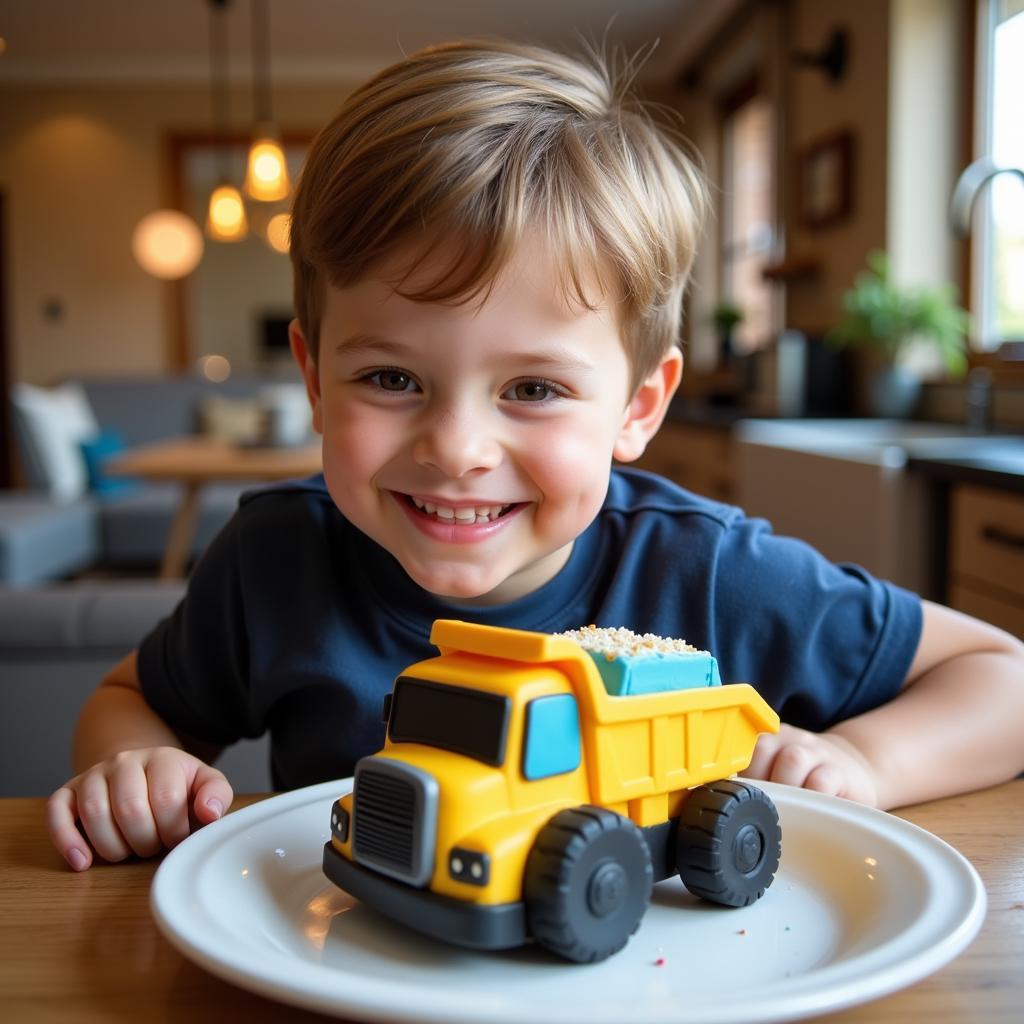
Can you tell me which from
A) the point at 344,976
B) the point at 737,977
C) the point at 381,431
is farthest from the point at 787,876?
the point at 381,431

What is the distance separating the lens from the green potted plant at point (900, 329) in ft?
12.2

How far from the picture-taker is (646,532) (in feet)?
3.27

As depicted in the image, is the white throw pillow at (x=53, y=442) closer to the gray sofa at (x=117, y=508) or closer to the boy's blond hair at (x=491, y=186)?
the gray sofa at (x=117, y=508)

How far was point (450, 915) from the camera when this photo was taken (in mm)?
443

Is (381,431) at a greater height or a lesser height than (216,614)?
greater

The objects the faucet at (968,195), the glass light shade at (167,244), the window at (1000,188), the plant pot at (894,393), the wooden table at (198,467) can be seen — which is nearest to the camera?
the faucet at (968,195)

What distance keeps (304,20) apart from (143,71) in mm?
1807

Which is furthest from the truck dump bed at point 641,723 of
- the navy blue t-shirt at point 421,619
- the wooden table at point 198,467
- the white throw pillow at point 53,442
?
the white throw pillow at point 53,442

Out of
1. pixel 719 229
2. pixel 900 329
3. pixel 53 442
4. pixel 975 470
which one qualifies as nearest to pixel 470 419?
pixel 975 470

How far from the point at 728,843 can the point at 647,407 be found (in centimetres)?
52

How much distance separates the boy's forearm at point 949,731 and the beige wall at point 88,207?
337 inches

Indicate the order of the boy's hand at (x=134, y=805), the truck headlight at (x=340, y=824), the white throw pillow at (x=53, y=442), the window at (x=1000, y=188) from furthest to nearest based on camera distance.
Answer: the white throw pillow at (x=53, y=442) → the window at (x=1000, y=188) → the boy's hand at (x=134, y=805) → the truck headlight at (x=340, y=824)

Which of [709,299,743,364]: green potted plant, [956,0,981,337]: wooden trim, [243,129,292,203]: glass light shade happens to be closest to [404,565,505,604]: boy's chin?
[956,0,981,337]: wooden trim

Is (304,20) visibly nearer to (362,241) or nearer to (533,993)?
(362,241)
